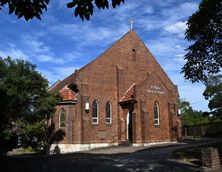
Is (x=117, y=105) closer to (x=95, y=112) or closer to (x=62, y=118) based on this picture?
(x=95, y=112)

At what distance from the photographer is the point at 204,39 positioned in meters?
16.6

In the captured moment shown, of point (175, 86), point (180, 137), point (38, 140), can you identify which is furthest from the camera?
point (175, 86)

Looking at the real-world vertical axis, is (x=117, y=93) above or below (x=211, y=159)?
above

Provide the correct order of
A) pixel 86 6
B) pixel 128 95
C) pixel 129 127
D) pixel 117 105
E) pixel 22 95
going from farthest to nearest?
pixel 117 105, pixel 128 95, pixel 129 127, pixel 22 95, pixel 86 6

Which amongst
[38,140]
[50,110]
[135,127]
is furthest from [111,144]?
[50,110]

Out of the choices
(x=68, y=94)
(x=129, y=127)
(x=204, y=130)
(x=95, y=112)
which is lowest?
(x=204, y=130)

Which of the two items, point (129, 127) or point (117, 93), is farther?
point (117, 93)

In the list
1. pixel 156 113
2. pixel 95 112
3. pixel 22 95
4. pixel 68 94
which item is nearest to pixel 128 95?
pixel 156 113

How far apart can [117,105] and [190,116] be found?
46.7 metres

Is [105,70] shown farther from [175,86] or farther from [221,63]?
[221,63]

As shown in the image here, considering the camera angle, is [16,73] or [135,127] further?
[135,127]

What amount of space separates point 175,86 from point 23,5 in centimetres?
3397

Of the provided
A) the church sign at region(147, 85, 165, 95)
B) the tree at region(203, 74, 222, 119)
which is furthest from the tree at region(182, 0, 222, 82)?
the tree at region(203, 74, 222, 119)

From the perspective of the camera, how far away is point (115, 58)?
33.9 metres
